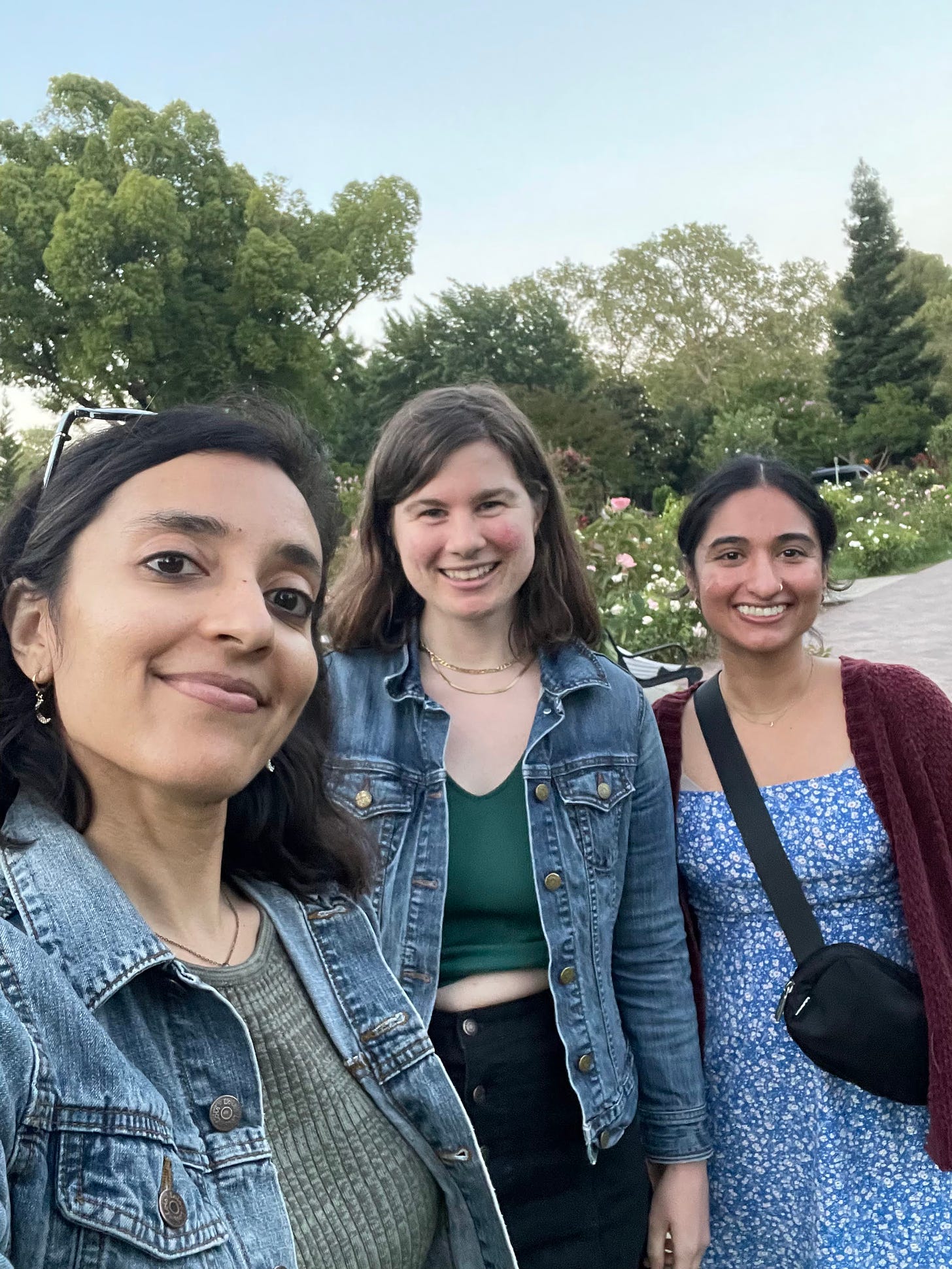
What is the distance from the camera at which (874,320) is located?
39844mm

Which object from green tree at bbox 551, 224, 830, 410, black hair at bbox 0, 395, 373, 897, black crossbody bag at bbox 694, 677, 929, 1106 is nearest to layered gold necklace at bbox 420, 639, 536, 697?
black crossbody bag at bbox 694, 677, 929, 1106

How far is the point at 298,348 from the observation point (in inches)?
1250

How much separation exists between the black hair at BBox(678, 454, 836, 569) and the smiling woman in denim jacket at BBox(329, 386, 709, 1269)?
423 mm

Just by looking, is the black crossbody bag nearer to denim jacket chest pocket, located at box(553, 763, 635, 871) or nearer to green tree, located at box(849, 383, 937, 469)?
denim jacket chest pocket, located at box(553, 763, 635, 871)

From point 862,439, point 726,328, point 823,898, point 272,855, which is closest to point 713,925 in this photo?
point 823,898

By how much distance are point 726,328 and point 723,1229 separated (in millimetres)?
53553

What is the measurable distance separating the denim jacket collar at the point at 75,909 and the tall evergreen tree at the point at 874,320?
132 feet

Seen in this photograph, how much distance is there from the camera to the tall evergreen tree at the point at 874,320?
127ft

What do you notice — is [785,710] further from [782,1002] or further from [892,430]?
[892,430]

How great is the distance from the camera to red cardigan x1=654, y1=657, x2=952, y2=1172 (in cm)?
209

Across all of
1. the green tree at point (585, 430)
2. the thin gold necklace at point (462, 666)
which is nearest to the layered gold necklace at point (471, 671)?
the thin gold necklace at point (462, 666)

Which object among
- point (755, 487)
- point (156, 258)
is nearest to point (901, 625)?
point (755, 487)

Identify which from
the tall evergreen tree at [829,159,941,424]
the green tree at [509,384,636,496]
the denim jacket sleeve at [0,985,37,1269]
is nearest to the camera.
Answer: the denim jacket sleeve at [0,985,37,1269]

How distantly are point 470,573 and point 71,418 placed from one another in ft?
3.42
